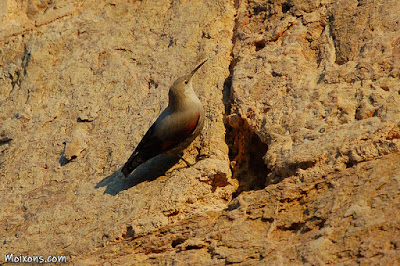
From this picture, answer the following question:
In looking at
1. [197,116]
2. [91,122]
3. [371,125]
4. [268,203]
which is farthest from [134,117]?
[371,125]

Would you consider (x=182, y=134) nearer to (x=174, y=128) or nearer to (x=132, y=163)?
(x=174, y=128)

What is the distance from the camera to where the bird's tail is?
16.4ft

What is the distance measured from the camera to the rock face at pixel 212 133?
4031mm

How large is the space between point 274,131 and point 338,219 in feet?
3.67

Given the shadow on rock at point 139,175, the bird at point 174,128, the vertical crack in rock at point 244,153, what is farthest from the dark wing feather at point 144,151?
the vertical crack in rock at point 244,153

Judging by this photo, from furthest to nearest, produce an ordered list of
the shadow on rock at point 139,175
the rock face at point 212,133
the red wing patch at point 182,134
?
1. the shadow on rock at point 139,175
2. the red wing patch at point 182,134
3. the rock face at point 212,133

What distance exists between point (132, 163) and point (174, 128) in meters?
0.47

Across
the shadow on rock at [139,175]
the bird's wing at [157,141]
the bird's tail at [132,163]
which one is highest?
the bird's wing at [157,141]

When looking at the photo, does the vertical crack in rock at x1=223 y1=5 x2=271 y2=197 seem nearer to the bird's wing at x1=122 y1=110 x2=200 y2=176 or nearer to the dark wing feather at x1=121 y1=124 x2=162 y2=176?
the bird's wing at x1=122 y1=110 x2=200 y2=176

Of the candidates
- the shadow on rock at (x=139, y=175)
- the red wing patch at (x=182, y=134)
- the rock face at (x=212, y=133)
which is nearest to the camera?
the rock face at (x=212, y=133)

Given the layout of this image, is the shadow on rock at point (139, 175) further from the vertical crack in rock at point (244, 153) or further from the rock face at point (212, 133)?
the vertical crack in rock at point (244, 153)

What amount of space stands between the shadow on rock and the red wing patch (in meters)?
0.27

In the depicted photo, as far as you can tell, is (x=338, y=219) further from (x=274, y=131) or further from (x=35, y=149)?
(x=35, y=149)

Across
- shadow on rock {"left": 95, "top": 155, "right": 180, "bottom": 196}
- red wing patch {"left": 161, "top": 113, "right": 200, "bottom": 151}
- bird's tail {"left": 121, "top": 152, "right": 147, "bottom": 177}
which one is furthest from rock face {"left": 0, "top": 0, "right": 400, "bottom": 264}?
red wing patch {"left": 161, "top": 113, "right": 200, "bottom": 151}
